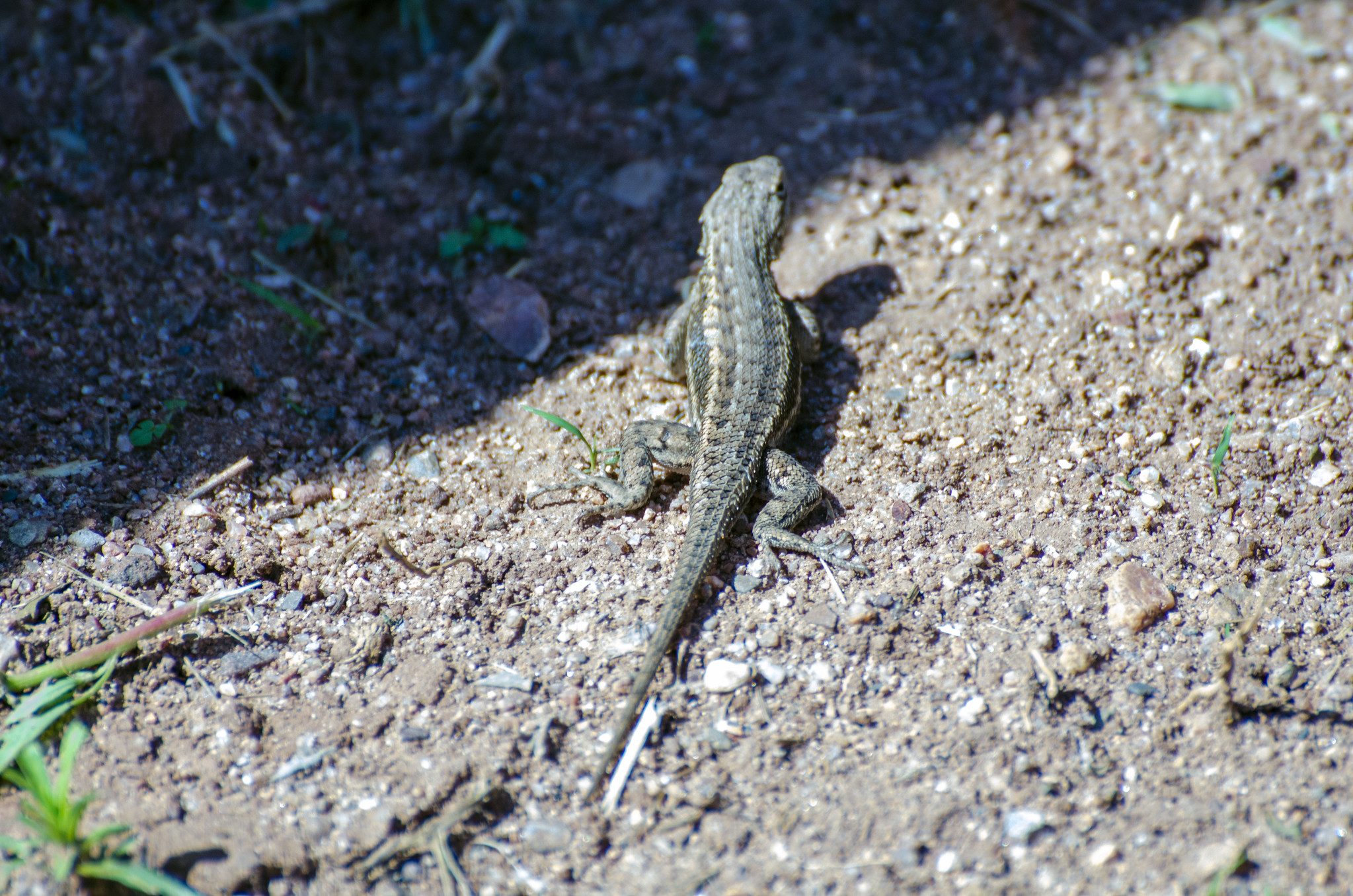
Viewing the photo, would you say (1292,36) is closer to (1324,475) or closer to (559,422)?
(1324,475)

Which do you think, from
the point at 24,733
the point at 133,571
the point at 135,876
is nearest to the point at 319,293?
the point at 133,571

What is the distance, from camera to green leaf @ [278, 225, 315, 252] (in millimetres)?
4555

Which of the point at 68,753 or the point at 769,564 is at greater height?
the point at 68,753

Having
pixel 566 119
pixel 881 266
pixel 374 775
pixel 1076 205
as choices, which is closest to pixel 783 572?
pixel 374 775

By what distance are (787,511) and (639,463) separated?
2.06ft

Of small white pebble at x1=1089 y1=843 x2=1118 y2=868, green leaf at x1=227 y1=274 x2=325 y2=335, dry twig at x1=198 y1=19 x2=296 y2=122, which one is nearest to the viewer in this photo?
small white pebble at x1=1089 y1=843 x2=1118 y2=868

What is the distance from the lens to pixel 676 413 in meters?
4.19

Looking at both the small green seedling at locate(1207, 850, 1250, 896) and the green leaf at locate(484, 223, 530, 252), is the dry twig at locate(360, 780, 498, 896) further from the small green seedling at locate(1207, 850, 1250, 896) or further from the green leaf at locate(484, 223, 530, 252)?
the green leaf at locate(484, 223, 530, 252)

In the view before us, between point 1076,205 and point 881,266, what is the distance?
1.10 m

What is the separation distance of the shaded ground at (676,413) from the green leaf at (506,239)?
59 mm

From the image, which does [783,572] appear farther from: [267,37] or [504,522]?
[267,37]

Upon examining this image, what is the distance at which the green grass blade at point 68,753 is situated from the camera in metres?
2.51

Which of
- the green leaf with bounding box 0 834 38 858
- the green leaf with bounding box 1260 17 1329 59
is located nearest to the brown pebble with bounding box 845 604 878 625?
the green leaf with bounding box 0 834 38 858

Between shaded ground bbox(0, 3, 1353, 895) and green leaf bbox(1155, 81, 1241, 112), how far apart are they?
0.10 m
